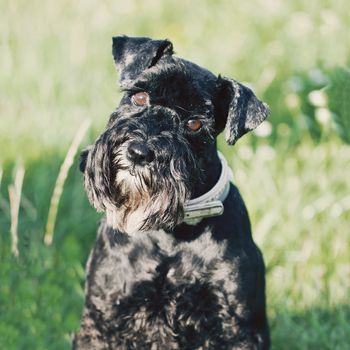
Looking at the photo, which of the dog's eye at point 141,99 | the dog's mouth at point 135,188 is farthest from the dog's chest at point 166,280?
the dog's eye at point 141,99

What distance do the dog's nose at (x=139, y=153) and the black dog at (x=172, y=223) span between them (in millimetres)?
41

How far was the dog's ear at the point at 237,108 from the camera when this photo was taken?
374 cm

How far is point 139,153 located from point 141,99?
403 millimetres

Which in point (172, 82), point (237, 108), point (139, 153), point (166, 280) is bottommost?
point (166, 280)

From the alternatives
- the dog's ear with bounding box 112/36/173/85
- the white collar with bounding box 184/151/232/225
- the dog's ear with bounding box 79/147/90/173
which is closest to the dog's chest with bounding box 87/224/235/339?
the white collar with bounding box 184/151/232/225

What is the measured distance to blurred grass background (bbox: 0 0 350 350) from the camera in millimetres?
4719

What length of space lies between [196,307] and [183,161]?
2.73 feet

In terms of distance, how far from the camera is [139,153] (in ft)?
11.0

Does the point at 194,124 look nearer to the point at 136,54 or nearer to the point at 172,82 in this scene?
the point at 172,82

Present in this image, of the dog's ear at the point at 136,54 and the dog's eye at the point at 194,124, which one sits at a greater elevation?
the dog's ear at the point at 136,54

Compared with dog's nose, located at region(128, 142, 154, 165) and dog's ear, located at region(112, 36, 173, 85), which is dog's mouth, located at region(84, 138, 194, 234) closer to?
dog's nose, located at region(128, 142, 154, 165)

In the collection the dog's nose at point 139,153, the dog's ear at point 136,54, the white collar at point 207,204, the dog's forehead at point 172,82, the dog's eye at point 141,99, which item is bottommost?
the white collar at point 207,204

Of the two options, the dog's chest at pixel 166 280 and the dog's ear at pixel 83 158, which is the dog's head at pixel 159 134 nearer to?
the dog's ear at pixel 83 158

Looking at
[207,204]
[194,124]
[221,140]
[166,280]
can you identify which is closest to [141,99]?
[194,124]
